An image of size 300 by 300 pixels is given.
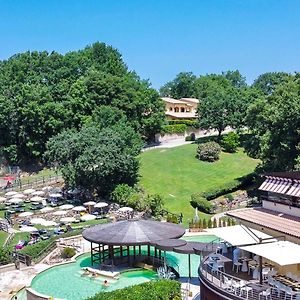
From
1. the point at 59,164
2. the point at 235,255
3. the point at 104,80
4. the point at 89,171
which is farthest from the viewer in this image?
the point at 104,80

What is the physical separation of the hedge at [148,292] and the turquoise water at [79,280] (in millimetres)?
6260

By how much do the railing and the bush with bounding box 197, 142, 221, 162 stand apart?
4893 cm

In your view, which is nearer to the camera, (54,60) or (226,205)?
(226,205)

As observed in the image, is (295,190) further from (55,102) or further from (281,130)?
(55,102)

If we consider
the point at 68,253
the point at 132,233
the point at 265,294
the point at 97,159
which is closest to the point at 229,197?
the point at 97,159

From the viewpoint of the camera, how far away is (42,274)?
Result: 3409 cm

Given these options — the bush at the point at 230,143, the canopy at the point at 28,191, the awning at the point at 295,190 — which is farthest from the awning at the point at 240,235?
the bush at the point at 230,143

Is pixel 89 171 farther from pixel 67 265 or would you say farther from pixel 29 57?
pixel 29 57

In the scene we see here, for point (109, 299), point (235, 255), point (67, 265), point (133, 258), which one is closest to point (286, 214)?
point (235, 255)

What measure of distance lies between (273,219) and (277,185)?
216 centimetres

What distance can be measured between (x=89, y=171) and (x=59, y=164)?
7.74 m

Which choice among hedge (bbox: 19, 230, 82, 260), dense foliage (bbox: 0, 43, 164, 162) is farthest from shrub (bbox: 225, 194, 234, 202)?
dense foliage (bbox: 0, 43, 164, 162)

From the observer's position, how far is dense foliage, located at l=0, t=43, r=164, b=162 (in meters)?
77.6

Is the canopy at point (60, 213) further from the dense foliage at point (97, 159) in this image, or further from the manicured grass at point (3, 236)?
the dense foliage at point (97, 159)
